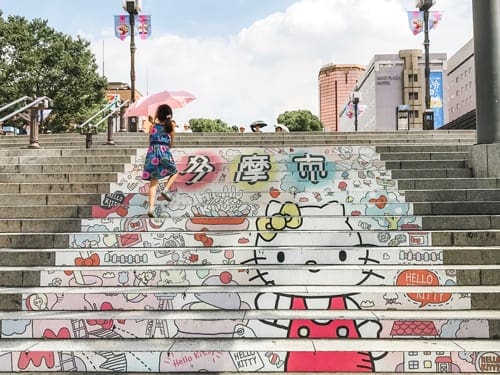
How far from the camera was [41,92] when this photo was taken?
3291 centimetres

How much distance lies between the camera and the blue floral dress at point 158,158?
5.89m

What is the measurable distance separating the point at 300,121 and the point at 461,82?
5334 centimetres

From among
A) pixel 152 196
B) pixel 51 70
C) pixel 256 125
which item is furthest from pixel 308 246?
pixel 51 70

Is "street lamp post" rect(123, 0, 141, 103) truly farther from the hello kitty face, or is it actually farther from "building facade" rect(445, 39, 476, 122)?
"building facade" rect(445, 39, 476, 122)

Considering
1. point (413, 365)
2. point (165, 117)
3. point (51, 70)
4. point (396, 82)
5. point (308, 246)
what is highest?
point (396, 82)

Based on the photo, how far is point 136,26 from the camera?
18.3 metres

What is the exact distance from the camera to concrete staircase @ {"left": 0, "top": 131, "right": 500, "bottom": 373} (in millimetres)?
3812

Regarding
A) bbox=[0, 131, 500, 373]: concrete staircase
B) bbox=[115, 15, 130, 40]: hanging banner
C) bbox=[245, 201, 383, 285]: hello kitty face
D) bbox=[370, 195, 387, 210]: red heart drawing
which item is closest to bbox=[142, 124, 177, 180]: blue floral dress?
bbox=[0, 131, 500, 373]: concrete staircase

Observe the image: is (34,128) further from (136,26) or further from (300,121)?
(300,121)

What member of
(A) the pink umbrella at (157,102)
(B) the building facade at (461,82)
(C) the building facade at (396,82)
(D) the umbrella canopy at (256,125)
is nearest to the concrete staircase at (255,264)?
(A) the pink umbrella at (157,102)

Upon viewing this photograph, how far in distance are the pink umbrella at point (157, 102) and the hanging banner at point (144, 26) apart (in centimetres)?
1180

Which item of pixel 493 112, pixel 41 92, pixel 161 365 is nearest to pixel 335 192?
pixel 493 112

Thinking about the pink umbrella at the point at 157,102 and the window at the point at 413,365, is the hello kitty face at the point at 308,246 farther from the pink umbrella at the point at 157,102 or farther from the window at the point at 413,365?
the pink umbrella at the point at 157,102

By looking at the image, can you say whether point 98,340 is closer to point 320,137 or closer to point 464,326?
point 464,326
